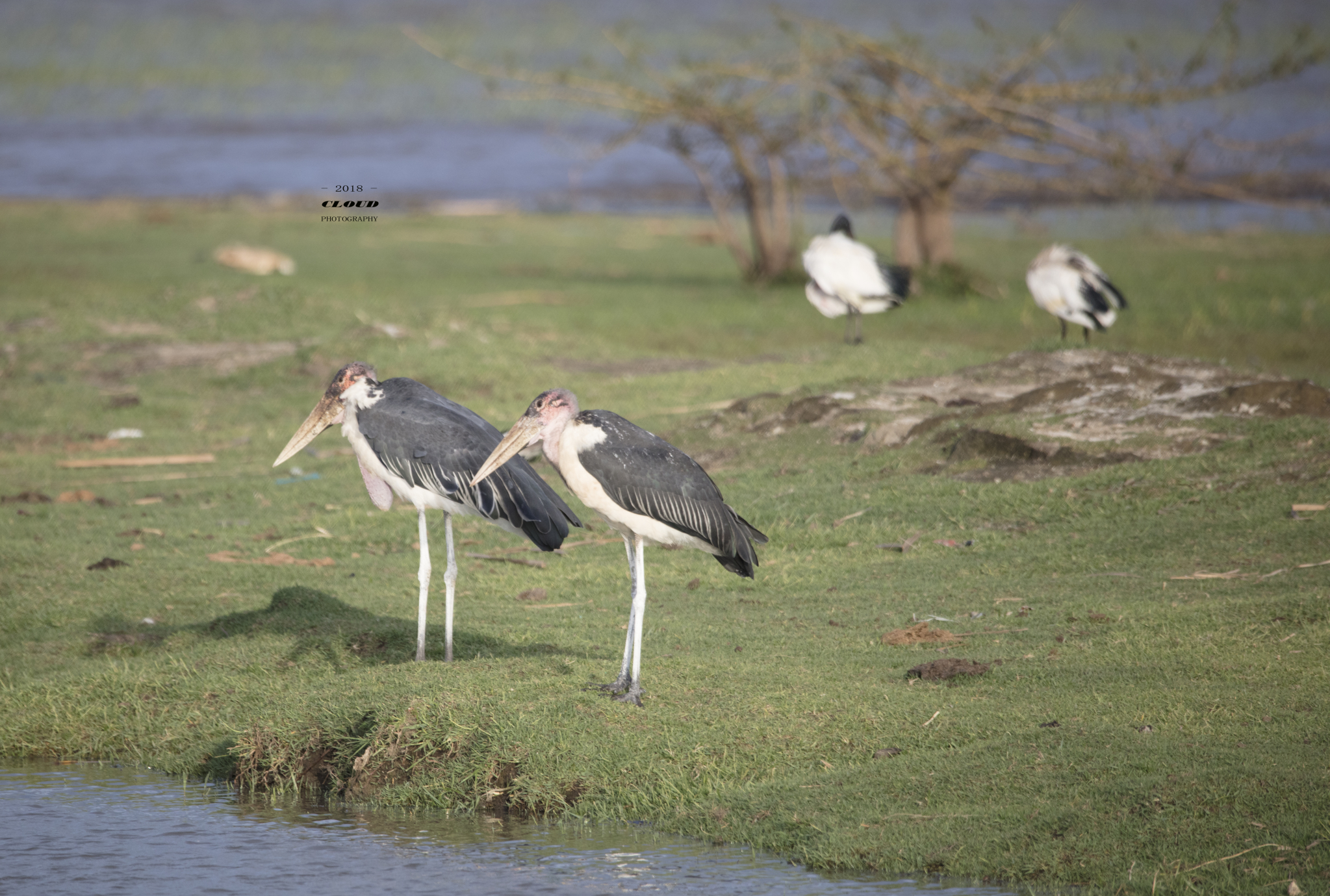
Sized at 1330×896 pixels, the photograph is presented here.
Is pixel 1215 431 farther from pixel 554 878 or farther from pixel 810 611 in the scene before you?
pixel 554 878

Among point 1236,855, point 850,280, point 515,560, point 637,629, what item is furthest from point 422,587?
point 850,280

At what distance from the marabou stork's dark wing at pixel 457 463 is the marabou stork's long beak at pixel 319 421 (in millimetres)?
219

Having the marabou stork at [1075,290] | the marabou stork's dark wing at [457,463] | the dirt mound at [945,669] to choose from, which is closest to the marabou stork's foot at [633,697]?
the marabou stork's dark wing at [457,463]

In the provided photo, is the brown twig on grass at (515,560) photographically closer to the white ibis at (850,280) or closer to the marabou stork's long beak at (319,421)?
the marabou stork's long beak at (319,421)

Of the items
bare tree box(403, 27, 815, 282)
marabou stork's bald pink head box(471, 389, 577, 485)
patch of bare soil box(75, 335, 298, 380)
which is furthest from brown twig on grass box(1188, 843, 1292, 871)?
bare tree box(403, 27, 815, 282)

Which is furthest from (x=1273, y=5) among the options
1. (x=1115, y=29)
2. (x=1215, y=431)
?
(x=1215, y=431)

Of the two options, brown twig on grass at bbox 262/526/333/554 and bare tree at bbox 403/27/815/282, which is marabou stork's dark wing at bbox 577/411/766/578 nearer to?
brown twig on grass at bbox 262/526/333/554

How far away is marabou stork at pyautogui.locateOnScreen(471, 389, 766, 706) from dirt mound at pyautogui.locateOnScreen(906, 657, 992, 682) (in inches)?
41.5

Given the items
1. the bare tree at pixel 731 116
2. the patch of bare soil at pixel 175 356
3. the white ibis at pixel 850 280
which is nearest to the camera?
the patch of bare soil at pixel 175 356

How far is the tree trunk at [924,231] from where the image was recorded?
69.0 feet

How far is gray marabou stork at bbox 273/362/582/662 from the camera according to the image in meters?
7.16

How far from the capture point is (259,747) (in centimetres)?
674

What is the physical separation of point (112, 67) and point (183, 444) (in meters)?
46.4

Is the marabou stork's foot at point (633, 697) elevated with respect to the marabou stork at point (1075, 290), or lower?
lower
